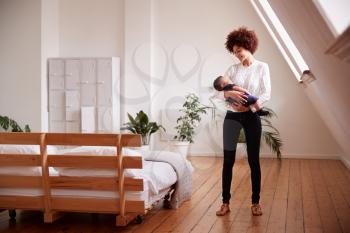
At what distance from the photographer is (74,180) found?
344cm

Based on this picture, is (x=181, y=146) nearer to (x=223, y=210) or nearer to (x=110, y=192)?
(x=223, y=210)

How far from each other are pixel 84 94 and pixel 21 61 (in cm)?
116

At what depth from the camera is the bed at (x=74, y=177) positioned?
3.37 m

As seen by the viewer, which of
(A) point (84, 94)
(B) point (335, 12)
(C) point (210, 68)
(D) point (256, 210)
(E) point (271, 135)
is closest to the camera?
(B) point (335, 12)

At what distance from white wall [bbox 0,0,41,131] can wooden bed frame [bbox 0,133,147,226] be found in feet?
16.1

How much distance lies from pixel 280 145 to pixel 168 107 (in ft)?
6.45

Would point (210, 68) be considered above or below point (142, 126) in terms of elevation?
above

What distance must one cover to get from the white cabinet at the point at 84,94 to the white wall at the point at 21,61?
0.30 metres

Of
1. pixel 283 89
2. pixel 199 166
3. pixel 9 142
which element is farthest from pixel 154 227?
pixel 283 89

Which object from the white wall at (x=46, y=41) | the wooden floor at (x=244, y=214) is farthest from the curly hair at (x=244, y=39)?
the white wall at (x=46, y=41)

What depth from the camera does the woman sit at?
366cm

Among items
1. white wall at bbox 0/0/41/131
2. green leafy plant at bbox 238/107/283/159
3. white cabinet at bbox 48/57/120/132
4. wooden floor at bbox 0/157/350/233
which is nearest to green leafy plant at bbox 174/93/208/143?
green leafy plant at bbox 238/107/283/159

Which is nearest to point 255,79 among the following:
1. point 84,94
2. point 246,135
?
point 246,135

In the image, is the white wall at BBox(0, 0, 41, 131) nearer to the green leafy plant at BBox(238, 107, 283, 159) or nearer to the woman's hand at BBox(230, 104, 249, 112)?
the green leafy plant at BBox(238, 107, 283, 159)
